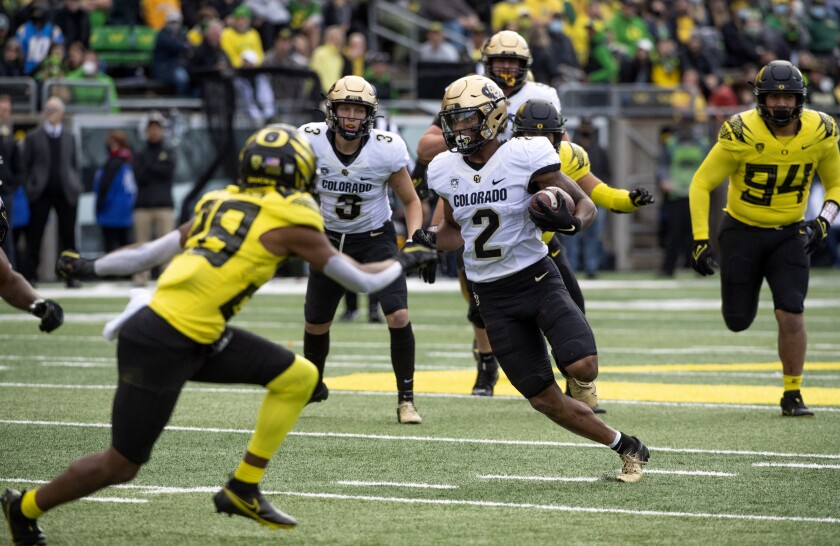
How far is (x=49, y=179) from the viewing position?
1655cm

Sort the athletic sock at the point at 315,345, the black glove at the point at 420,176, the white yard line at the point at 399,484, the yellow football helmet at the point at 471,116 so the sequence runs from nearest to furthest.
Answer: the white yard line at the point at 399,484 → the yellow football helmet at the point at 471,116 → the athletic sock at the point at 315,345 → the black glove at the point at 420,176

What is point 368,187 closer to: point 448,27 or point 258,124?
point 258,124

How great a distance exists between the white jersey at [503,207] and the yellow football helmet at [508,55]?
228 cm

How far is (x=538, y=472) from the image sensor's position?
21.3ft

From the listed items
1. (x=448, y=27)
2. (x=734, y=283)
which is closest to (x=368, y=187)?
(x=734, y=283)

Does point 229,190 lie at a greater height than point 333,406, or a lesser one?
greater

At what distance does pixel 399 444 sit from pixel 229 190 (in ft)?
7.66

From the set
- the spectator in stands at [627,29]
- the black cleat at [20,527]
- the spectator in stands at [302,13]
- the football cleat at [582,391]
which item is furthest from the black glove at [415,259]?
the spectator in stands at [627,29]

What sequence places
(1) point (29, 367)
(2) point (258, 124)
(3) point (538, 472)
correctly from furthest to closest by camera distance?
(2) point (258, 124), (1) point (29, 367), (3) point (538, 472)

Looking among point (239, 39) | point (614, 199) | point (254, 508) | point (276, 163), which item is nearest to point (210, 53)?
point (239, 39)

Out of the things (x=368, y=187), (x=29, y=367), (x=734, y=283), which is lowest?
(x=29, y=367)

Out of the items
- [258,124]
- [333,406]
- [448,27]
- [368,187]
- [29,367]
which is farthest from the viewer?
[448,27]

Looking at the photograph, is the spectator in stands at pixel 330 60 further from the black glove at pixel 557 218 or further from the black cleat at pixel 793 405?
the black glove at pixel 557 218

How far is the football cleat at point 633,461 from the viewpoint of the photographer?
621cm
